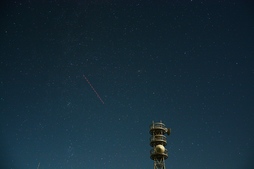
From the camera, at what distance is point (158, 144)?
42.4 m

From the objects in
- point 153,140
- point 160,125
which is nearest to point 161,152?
point 153,140

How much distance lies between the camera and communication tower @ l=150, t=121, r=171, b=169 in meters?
41.0

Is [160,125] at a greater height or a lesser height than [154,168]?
greater

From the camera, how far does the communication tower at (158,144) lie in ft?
134

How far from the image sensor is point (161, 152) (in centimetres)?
4109

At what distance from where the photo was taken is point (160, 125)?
44.9 meters

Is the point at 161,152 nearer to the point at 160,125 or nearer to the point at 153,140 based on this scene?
the point at 153,140

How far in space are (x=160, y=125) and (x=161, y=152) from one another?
17.5 feet

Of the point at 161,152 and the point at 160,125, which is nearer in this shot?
the point at 161,152

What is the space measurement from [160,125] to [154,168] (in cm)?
772

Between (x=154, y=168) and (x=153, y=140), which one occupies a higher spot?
(x=153, y=140)

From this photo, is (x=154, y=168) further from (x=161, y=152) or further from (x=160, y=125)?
(x=160, y=125)

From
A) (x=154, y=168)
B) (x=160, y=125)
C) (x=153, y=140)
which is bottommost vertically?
(x=154, y=168)

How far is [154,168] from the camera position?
40.5 m
